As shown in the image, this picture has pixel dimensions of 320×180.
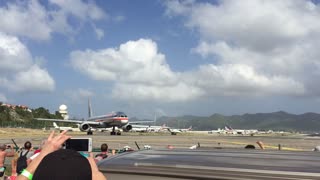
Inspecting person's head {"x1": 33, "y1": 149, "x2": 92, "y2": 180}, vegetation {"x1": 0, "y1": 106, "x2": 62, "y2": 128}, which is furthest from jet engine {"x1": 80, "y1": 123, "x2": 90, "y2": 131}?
person's head {"x1": 33, "y1": 149, "x2": 92, "y2": 180}

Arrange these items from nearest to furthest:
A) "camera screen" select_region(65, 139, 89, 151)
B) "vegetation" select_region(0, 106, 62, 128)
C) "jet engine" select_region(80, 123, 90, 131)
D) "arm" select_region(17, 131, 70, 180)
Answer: "arm" select_region(17, 131, 70, 180) < "camera screen" select_region(65, 139, 89, 151) < "jet engine" select_region(80, 123, 90, 131) < "vegetation" select_region(0, 106, 62, 128)

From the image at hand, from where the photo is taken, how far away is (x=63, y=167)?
2.80 m

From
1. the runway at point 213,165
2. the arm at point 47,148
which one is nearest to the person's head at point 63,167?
the arm at point 47,148

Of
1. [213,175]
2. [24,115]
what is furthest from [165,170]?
[24,115]

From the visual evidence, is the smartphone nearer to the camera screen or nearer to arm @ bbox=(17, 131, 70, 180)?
the camera screen

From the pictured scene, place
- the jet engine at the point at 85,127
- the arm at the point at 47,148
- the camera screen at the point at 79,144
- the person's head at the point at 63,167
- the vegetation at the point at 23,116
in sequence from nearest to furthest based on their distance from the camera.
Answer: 1. the person's head at the point at 63,167
2. the arm at the point at 47,148
3. the camera screen at the point at 79,144
4. the jet engine at the point at 85,127
5. the vegetation at the point at 23,116

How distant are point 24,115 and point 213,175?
16000 cm

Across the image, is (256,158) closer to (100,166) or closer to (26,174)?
(100,166)

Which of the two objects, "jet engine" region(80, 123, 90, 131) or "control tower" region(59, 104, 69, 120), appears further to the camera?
"control tower" region(59, 104, 69, 120)

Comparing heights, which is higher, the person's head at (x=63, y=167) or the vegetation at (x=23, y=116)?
the vegetation at (x=23, y=116)

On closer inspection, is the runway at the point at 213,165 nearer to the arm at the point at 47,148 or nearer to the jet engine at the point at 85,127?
the arm at the point at 47,148

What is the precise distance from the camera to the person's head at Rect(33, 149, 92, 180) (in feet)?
9.17

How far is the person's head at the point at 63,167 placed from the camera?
2795 millimetres

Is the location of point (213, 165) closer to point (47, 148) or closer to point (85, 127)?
point (47, 148)
